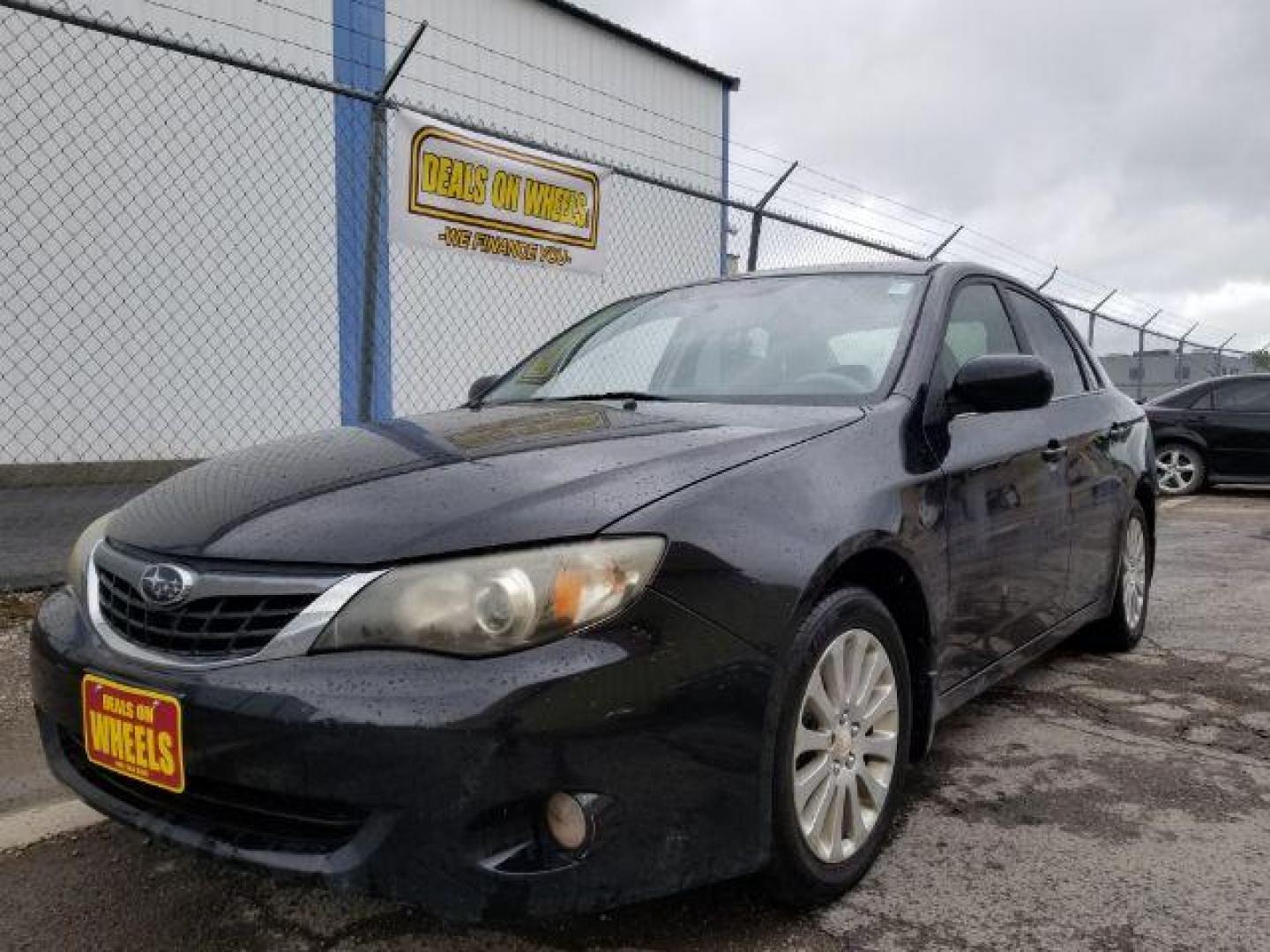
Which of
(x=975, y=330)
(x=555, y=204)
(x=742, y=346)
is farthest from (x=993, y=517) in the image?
(x=555, y=204)

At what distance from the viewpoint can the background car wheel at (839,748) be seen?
190 cm

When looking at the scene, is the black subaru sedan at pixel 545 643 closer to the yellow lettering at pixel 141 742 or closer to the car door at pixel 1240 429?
the yellow lettering at pixel 141 742

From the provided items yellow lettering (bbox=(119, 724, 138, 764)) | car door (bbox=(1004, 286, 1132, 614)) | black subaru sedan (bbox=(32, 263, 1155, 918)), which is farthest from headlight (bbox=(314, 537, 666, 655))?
car door (bbox=(1004, 286, 1132, 614))

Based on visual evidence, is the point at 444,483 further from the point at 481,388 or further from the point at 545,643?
the point at 481,388

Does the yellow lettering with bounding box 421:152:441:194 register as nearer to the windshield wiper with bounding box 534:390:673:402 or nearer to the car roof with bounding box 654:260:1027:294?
the car roof with bounding box 654:260:1027:294

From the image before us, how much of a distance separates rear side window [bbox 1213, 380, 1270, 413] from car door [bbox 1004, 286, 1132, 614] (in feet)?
24.9

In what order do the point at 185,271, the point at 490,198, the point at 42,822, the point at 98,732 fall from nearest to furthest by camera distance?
the point at 98,732
the point at 42,822
the point at 490,198
the point at 185,271

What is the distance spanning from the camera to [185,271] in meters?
8.83

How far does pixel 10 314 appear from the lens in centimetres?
796

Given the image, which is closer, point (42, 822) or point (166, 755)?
point (166, 755)

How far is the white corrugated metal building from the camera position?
8.10 m

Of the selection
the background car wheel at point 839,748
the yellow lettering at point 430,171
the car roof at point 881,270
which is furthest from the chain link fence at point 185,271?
the background car wheel at point 839,748

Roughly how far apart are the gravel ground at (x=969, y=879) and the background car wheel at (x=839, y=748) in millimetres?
104

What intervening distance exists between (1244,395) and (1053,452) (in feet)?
28.8
